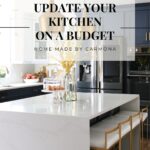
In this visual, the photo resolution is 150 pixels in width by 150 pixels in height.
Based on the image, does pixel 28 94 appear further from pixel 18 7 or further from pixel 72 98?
pixel 72 98

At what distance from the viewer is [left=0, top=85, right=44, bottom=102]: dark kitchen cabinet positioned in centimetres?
490

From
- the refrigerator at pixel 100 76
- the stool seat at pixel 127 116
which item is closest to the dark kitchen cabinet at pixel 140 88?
the refrigerator at pixel 100 76

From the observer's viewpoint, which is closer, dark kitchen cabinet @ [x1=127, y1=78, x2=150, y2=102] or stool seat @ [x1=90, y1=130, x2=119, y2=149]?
stool seat @ [x1=90, y1=130, x2=119, y2=149]

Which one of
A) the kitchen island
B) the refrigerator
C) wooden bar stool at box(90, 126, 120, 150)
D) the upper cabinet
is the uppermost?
the upper cabinet

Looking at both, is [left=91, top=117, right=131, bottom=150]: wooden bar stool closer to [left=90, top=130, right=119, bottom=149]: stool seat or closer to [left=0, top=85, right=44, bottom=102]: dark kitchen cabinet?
[left=90, top=130, right=119, bottom=149]: stool seat

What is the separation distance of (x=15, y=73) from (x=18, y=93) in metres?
1.00

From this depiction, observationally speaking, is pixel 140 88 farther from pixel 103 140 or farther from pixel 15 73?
pixel 103 140

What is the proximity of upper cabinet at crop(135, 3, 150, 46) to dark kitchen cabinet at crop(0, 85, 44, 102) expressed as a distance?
2128mm

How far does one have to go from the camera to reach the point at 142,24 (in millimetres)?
5270

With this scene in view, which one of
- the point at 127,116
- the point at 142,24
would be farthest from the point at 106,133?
the point at 142,24

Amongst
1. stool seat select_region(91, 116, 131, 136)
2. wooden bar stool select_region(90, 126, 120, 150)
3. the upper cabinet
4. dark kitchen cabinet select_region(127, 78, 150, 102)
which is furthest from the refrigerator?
wooden bar stool select_region(90, 126, 120, 150)

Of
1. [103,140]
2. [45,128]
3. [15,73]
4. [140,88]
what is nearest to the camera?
[45,128]

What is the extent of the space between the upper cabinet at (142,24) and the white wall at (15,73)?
253cm

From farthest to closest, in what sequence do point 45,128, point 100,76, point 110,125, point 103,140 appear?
point 100,76
point 110,125
point 103,140
point 45,128
